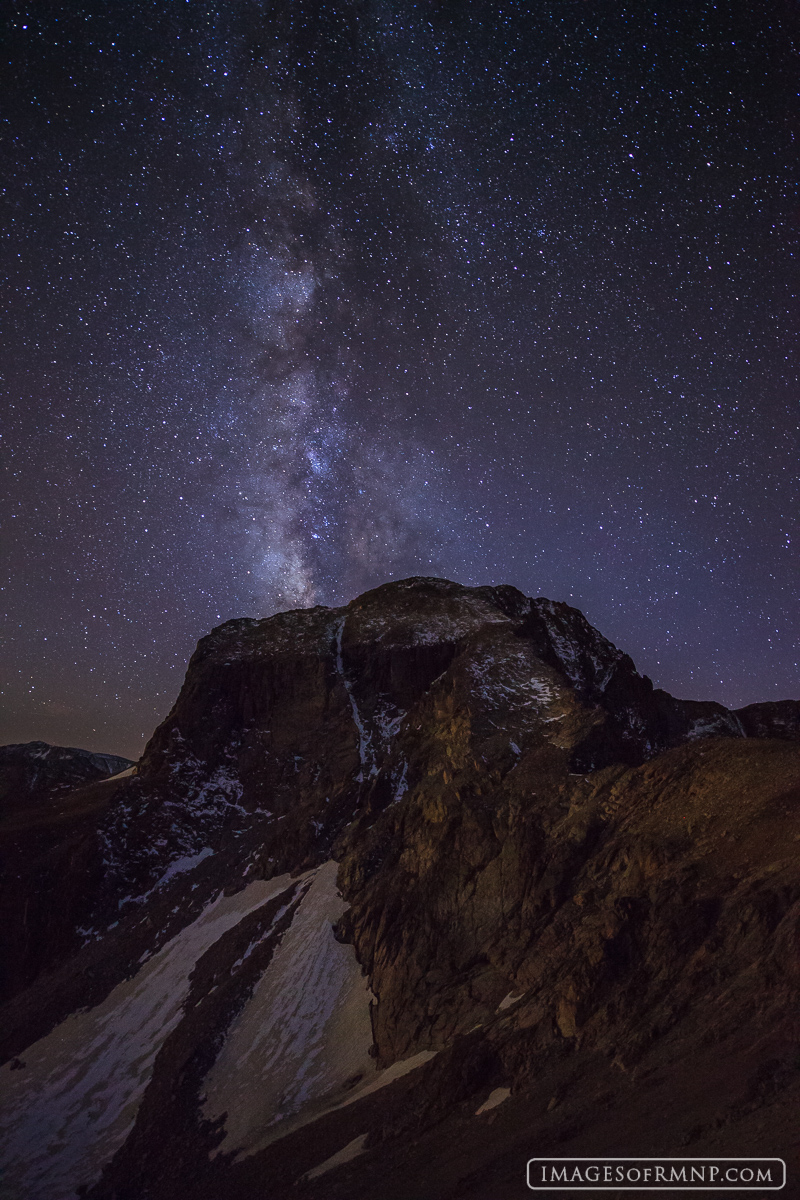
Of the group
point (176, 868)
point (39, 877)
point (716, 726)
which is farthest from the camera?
point (716, 726)

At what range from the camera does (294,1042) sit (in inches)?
1534

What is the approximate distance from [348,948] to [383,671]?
4087 centimetres

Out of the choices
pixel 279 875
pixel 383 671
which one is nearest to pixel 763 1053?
pixel 279 875

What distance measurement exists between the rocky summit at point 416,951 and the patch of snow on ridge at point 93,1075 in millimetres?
220

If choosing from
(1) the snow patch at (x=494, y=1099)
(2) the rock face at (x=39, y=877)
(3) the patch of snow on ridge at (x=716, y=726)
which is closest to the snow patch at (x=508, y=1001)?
(1) the snow patch at (x=494, y=1099)

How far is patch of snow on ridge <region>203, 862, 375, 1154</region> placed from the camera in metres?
34.0

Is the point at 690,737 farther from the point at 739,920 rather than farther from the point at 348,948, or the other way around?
the point at 739,920

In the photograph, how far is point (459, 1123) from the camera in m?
25.4

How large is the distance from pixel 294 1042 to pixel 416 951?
8284 millimetres

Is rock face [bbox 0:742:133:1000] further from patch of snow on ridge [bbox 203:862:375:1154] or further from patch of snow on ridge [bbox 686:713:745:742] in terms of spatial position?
patch of snow on ridge [bbox 686:713:745:742]

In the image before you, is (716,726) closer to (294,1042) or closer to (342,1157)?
(294,1042)

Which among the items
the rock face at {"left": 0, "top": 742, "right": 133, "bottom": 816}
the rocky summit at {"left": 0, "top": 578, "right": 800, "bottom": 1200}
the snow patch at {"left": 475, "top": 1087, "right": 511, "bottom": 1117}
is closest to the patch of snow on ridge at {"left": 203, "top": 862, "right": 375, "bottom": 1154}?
the rocky summit at {"left": 0, "top": 578, "right": 800, "bottom": 1200}

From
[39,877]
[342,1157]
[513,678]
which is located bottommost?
[342,1157]

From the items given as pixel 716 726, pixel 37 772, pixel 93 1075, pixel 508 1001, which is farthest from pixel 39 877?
pixel 716 726
